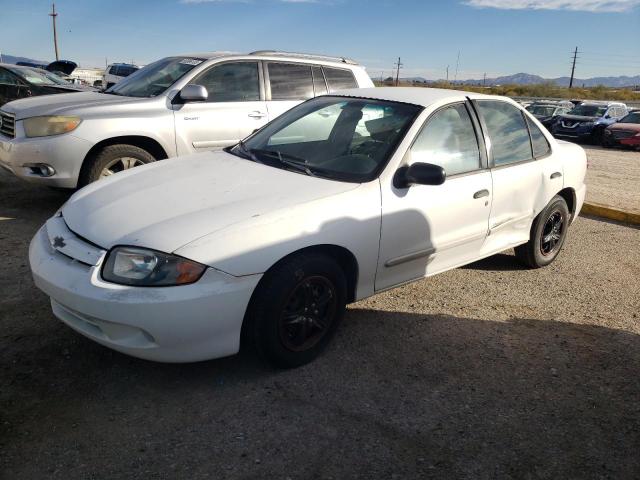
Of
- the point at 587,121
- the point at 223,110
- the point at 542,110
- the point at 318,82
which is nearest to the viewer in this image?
the point at 223,110

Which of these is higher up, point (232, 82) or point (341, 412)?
point (232, 82)

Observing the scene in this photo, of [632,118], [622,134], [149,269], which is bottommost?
[622,134]

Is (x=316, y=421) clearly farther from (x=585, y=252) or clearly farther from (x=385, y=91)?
(x=585, y=252)

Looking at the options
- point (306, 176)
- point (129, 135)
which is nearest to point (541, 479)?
point (306, 176)

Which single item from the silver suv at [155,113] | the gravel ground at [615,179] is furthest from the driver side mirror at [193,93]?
the gravel ground at [615,179]

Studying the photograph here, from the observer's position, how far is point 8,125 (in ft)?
19.3

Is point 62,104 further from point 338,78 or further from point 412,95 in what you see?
point 412,95

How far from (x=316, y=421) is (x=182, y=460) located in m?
0.66

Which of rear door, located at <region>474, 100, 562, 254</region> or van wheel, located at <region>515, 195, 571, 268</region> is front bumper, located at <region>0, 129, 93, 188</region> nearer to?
rear door, located at <region>474, 100, 562, 254</region>

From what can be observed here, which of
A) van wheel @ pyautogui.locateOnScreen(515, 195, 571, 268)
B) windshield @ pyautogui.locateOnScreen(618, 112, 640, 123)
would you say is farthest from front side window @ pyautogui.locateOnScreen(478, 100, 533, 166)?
windshield @ pyautogui.locateOnScreen(618, 112, 640, 123)

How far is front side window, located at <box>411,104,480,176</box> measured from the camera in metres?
3.65

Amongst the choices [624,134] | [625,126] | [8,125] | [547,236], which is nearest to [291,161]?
[547,236]

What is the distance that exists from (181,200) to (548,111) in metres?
23.1

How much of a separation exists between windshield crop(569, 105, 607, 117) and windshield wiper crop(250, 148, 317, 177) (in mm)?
20037
